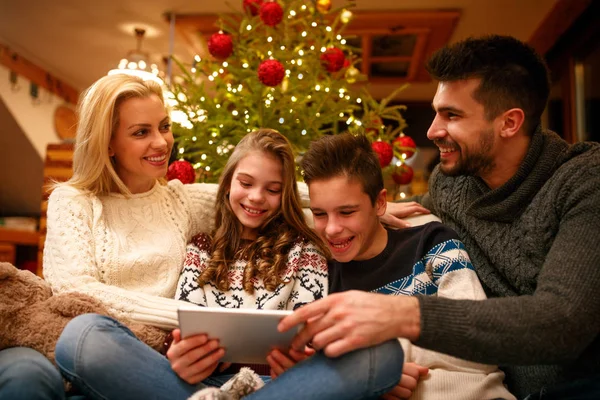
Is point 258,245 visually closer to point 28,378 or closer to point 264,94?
point 28,378

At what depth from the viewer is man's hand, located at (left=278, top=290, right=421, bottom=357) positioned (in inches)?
40.1

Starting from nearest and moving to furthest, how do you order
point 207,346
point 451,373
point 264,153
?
point 207,346 → point 451,373 → point 264,153

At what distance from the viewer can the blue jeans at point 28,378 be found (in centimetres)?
113

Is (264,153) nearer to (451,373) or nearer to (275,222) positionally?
(275,222)

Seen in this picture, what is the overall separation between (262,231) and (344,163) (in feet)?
1.19

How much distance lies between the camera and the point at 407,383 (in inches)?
49.6

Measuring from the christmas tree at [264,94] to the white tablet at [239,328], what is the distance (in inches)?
55.8

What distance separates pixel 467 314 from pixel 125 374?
69cm

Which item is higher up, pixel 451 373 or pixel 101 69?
pixel 101 69

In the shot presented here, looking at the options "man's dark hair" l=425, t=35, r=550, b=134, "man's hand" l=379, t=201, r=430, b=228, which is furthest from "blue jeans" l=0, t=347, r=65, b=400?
"man's dark hair" l=425, t=35, r=550, b=134

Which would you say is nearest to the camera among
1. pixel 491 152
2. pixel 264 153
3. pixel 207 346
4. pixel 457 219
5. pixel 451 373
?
pixel 207 346

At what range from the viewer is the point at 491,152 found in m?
1.49

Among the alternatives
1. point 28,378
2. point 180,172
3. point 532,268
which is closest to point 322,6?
point 180,172

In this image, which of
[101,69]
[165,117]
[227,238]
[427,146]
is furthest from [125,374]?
[427,146]
